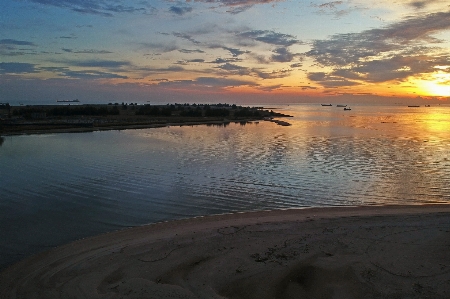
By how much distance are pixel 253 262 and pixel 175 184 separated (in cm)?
966

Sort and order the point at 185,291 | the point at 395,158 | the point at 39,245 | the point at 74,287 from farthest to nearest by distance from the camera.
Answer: the point at 395,158 → the point at 39,245 → the point at 74,287 → the point at 185,291

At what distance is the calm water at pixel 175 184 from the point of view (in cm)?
1199

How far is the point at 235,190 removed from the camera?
16.1 metres

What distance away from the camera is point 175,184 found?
17125mm

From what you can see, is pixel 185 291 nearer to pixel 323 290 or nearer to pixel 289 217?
pixel 323 290

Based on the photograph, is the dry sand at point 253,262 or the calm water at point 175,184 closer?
the dry sand at point 253,262

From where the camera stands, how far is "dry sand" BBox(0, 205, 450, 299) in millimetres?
6859

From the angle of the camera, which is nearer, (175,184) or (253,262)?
(253,262)

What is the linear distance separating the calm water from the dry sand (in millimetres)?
1709

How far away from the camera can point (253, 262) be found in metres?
7.98

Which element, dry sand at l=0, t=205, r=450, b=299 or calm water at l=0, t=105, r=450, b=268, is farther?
calm water at l=0, t=105, r=450, b=268

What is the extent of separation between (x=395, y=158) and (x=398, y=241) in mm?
18258

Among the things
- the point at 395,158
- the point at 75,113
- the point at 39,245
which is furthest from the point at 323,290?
the point at 75,113

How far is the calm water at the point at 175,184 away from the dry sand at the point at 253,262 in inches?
67.3
